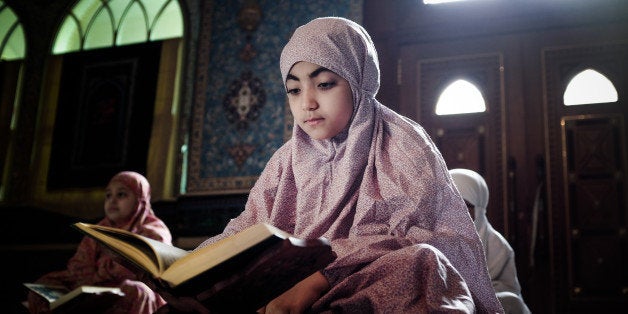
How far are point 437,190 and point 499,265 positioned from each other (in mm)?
1467

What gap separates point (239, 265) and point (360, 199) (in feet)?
1.35

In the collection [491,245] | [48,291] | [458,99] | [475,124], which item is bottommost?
[48,291]

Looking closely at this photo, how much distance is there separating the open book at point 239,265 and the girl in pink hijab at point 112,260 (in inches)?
63.3

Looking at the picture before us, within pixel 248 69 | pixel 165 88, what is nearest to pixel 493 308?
pixel 248 69

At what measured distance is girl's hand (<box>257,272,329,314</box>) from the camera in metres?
1.10

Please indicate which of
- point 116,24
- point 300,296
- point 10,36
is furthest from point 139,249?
point 10,36

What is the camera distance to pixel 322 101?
1.46m

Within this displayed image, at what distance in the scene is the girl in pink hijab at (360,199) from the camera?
3.63 ft

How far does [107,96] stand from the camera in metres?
4.85

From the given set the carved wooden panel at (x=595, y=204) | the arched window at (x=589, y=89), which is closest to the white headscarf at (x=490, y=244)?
the carved wooden panel at (x=595, y=204)

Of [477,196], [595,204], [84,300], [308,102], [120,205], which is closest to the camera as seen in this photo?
[308,102]

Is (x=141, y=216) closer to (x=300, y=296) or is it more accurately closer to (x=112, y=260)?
(x=112, y=260)

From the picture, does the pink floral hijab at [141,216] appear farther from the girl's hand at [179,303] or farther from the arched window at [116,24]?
the girl's hand at [179,303]

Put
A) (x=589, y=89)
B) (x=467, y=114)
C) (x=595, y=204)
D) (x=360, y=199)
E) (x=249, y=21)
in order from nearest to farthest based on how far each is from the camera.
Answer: (x=360, y=199), (x=595, y=204), (x=589, y=89), (x=467, y=114), (x=249, y=21)
